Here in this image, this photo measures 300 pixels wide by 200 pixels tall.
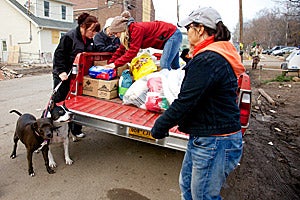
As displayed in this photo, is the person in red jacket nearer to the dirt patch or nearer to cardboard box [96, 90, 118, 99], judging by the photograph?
cardboard box [96, 90, 118, 99]

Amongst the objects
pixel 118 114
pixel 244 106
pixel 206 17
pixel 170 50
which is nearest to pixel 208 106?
pixel 206 17

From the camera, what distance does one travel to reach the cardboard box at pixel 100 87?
3.89 meters

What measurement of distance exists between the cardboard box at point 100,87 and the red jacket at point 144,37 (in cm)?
33

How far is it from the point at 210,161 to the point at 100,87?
247 cm

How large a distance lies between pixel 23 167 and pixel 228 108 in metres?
3.12

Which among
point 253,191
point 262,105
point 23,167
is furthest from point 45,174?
point 262,105

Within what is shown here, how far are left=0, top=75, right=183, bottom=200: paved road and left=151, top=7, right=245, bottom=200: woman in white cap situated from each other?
137cm

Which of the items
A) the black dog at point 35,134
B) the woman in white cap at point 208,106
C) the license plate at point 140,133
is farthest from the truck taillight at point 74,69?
the woman in white cap at point 208,106

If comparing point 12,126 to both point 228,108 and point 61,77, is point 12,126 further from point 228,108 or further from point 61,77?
point 228,108

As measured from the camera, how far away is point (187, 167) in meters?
2.09

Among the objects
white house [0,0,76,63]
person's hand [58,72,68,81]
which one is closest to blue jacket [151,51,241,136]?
person's hand [58,72,68,81]

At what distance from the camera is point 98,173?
358 centimetres

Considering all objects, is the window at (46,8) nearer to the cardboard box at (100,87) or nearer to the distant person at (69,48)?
the distant person at (69,48)

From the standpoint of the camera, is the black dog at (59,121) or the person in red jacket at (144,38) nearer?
the black dog at (59,121)
